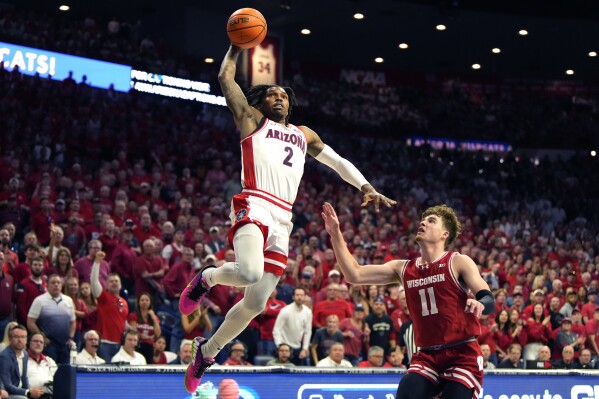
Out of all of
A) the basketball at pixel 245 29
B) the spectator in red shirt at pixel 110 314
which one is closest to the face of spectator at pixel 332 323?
the spectator in red shirt at pixel 110 314

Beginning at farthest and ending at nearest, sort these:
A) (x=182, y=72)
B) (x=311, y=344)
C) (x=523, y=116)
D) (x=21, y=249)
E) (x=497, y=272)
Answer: (x=523, y=116)
(x=182, y=72)
(x=497, y=272)
(x=21, y=249)
(x=311, y=344)

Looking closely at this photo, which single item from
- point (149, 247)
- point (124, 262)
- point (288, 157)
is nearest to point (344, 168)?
point (288, 157)

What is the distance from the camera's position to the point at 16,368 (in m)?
12.0

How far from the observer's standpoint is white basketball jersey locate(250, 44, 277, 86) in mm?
32375

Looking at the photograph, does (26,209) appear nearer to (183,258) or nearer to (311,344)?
(183,258)

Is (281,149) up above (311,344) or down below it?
above

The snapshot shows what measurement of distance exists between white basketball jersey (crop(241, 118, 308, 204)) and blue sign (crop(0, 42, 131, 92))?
58.5ft

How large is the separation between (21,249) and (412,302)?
32.5 feet

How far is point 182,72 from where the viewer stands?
29125mm

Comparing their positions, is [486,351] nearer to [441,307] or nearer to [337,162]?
[337,162]

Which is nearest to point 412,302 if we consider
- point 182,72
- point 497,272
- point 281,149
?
point 281,149

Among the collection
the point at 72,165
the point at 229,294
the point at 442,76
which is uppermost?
the point at 442,76

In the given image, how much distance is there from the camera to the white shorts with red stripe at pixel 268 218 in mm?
7996

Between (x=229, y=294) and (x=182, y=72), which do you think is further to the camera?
(x=182, y=72)
